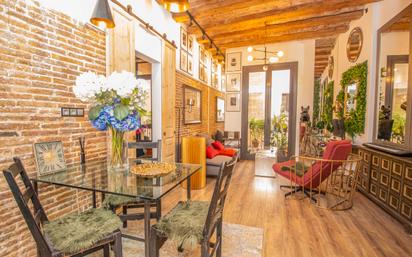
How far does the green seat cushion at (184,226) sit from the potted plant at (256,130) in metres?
5.08

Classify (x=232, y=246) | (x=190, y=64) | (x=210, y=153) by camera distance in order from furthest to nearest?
(x=190, y=64), (x=210, y=153), (x=232, y=246)

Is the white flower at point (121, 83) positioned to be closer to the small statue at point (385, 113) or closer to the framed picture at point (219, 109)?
the small statue at point (385, 113)

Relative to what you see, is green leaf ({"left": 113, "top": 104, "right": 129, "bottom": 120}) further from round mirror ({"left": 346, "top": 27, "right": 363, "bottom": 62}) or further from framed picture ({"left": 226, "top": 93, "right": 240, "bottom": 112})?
framed picture ({"left": 226, "top": 93, "right": 240, "bottom": 112})

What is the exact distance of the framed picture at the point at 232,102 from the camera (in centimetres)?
679

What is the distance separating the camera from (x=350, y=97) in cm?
483

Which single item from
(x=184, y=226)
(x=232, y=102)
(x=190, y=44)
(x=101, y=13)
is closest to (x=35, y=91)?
(x=101, y=13)

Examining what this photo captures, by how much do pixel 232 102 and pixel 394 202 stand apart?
4764 mm

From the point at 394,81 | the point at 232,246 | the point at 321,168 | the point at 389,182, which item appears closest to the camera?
the point at 232,246

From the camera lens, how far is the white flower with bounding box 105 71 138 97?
5.81ft

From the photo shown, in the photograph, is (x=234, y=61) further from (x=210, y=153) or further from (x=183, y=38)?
(x=210, y=153)

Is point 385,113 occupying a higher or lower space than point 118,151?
higher

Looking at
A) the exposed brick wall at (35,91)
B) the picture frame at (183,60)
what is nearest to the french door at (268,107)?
the picture frame at (183,60)

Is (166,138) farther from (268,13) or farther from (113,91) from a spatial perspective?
(268,13)

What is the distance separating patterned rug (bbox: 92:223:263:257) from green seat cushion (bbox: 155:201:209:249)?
626 millimetres
